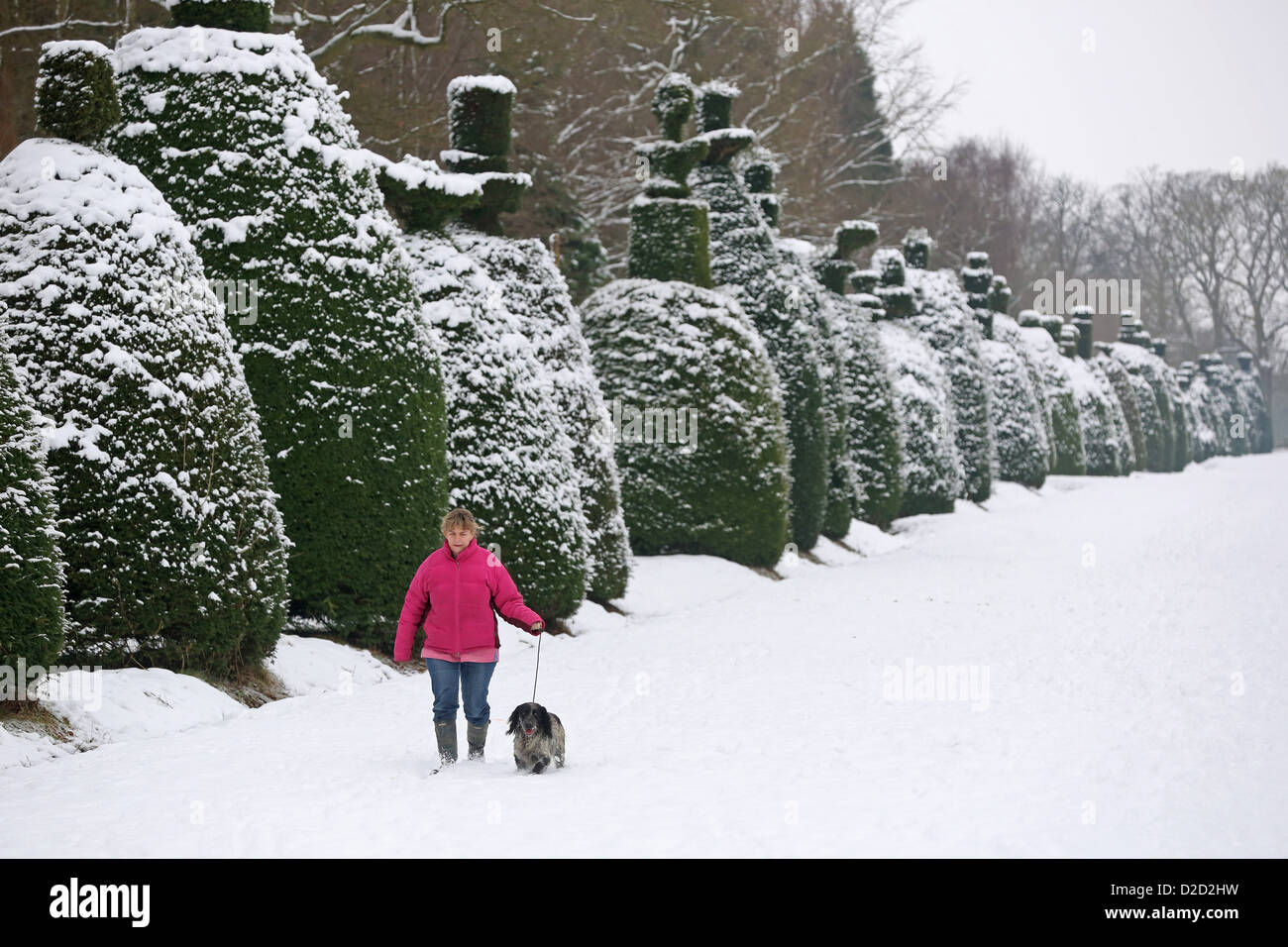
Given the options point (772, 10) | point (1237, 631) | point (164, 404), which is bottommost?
point (1237, 631)

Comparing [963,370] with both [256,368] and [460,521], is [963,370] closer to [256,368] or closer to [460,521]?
[256,368]

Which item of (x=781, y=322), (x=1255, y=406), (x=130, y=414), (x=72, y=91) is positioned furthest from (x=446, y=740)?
(x=1255, y=406)

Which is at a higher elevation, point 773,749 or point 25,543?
point 25,543

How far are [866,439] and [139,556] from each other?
1455 centimetres

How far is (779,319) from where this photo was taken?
676 inches

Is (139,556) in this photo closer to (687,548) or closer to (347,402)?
(347,402)

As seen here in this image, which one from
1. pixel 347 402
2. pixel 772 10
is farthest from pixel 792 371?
pixel 772 10

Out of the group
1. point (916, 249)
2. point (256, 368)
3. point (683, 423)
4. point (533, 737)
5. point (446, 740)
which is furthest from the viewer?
point (916, 249)

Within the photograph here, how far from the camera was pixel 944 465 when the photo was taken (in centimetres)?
2283

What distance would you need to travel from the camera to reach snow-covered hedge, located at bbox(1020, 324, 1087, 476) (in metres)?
34.5

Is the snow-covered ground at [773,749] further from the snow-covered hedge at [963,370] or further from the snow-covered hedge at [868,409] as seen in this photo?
the snow-covered hedge at [963,370]

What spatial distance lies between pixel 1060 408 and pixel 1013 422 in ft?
18.5

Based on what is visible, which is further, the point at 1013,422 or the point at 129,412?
the point at 1013,422

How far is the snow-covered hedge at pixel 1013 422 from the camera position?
2955cm
